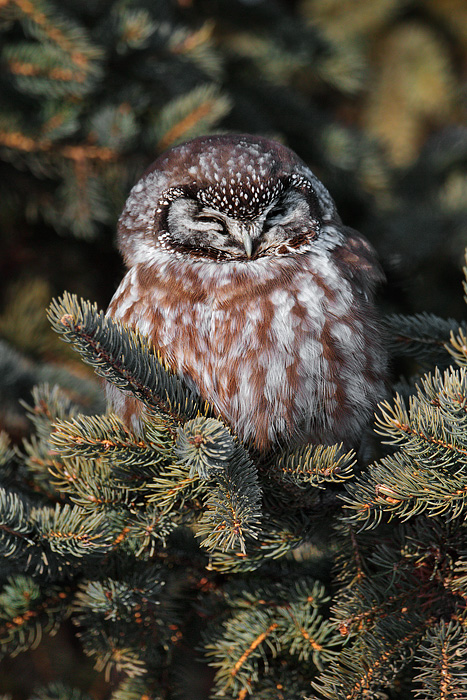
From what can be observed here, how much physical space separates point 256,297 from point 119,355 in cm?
69

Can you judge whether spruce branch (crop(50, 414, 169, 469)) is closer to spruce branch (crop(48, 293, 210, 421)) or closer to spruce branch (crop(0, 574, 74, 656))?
spruce branch (crop(48, 293, 210, 421))

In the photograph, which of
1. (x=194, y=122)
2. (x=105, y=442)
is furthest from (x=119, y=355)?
(x=194, y=122)

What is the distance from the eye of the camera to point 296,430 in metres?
1.99

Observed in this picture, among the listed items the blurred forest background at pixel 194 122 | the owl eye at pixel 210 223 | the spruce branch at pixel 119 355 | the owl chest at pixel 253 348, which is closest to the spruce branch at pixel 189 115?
the blurred forest background at pixel 194 122

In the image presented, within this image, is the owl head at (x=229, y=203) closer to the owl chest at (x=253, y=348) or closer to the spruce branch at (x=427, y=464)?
the owl chest at (x=253, y=348)

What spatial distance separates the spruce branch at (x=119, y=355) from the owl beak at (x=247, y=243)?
1.94ft

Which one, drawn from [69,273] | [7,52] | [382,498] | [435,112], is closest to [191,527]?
[382,498]

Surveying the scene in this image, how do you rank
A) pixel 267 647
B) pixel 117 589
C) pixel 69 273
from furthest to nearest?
pixel 69 273 < pixel 267 647 < pixel 117 589

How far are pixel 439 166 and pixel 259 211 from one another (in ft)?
6.33

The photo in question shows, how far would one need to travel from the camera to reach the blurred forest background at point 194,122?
106 inches

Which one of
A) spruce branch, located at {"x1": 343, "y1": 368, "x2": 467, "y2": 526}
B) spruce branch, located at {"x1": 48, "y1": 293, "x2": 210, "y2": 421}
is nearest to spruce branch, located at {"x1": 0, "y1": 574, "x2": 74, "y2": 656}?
spruce branch, located at {"x1": 48, "y1": 293, "x2": 210, "y2": 421}

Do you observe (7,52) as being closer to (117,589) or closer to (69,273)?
(69,273)

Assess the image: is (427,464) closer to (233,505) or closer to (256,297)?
(233,505)

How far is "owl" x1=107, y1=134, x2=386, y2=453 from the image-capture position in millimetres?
1947
